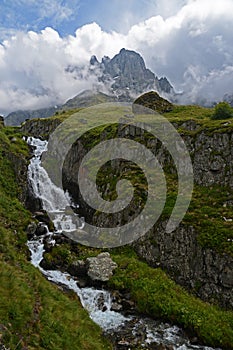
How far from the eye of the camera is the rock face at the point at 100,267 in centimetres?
2813

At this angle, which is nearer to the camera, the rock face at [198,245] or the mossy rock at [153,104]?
the rock face at [198,245]

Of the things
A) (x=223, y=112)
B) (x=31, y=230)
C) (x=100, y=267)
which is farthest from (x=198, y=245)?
(x=223, y=112)

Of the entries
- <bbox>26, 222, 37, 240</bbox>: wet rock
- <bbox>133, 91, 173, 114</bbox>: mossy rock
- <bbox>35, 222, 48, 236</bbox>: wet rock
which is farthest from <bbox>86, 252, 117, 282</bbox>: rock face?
<bbox>133, 91, 173, 114</bbox>: mossy rock

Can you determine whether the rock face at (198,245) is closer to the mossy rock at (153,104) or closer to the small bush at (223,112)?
the small bush at (223,112)

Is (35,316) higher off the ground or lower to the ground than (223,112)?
lower

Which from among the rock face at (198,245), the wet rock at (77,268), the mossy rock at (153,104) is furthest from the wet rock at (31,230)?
the mossy rock at (153,104)

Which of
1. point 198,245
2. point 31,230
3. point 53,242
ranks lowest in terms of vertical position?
point 53,242

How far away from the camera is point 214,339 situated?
22.0 metres

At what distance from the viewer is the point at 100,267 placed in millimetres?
29469

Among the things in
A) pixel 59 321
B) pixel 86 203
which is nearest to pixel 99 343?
→ pixel 59 321

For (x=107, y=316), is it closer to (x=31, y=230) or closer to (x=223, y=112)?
(x=31, y=230)

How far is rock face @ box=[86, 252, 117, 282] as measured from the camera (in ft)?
92.3

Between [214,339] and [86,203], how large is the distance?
29.2 m

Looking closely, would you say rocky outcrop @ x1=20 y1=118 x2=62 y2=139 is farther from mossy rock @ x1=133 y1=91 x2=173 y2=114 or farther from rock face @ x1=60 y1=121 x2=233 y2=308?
rock face @ x1=60 y1=121 x2=233 y2=308
